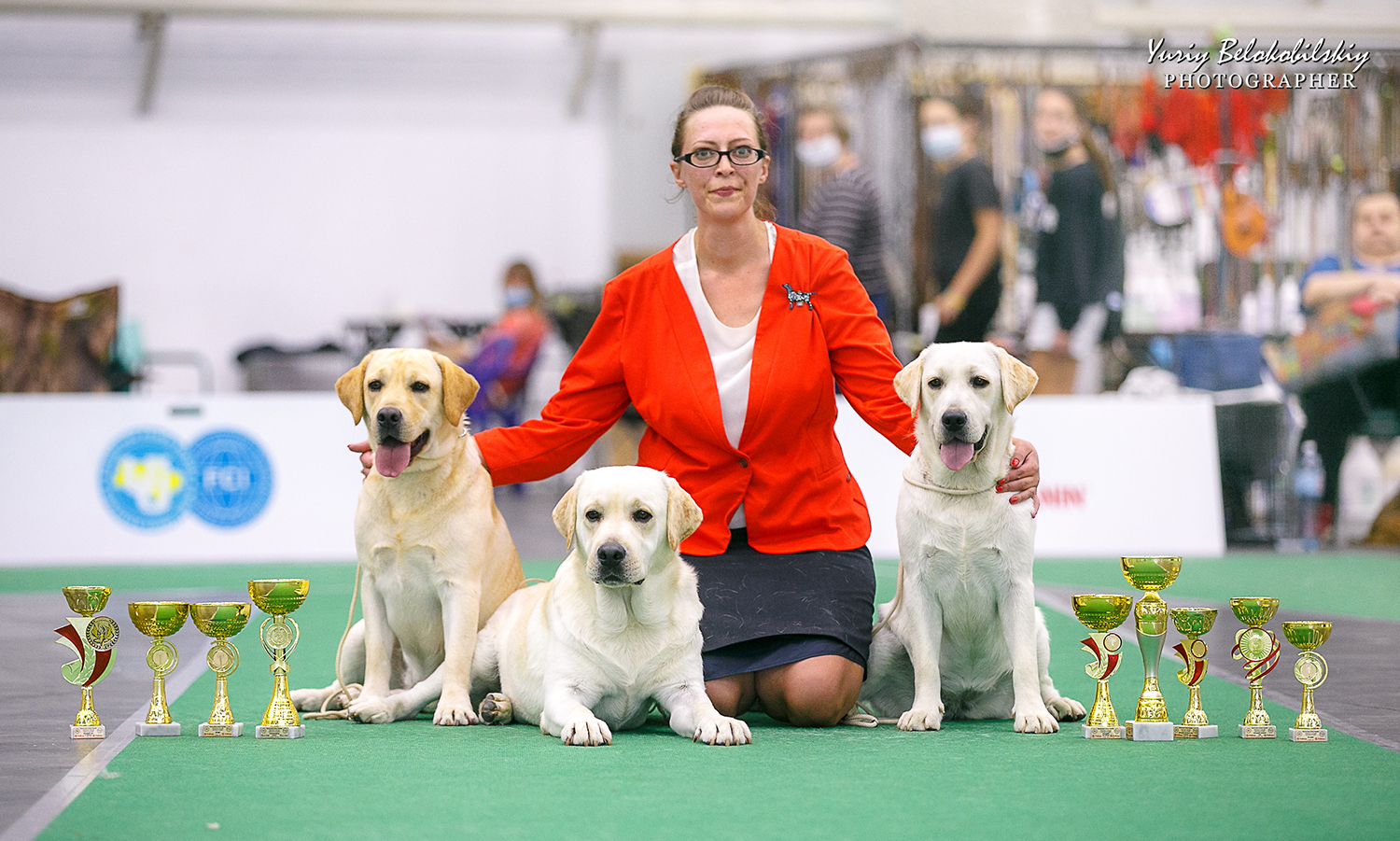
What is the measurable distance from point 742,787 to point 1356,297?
8.42 meters

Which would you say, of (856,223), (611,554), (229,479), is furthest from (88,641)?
(856,223)

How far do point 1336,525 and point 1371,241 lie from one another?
2033mm

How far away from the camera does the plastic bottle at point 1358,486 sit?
954 cm

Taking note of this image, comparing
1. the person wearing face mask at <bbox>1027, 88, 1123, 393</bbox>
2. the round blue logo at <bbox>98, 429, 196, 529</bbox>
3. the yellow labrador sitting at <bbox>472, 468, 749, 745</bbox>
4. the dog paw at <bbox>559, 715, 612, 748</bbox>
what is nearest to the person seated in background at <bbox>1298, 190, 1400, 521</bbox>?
the person wearing face mask at <bbox>1027, 88, 1123, 393</bbox>

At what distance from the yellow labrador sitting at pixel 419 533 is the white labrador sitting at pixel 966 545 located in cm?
113

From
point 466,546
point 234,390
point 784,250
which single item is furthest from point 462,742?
point 234,390

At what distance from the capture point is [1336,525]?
31.2ft

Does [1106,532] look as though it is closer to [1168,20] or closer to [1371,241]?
[1371,241]

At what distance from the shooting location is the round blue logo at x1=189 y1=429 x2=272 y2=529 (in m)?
7.96

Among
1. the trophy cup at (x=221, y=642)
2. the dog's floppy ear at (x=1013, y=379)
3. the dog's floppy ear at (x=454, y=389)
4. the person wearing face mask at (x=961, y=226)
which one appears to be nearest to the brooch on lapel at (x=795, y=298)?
the dog's floppy ear at (x=1013, y=379)

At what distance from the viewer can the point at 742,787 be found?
2.73 metres

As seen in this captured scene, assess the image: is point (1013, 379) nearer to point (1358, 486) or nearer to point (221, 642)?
point (221, 642)

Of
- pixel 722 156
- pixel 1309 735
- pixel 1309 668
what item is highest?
pixel 722 156

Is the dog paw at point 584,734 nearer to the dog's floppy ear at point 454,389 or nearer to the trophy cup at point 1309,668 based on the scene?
the dog's floppy ear at point 454,389
